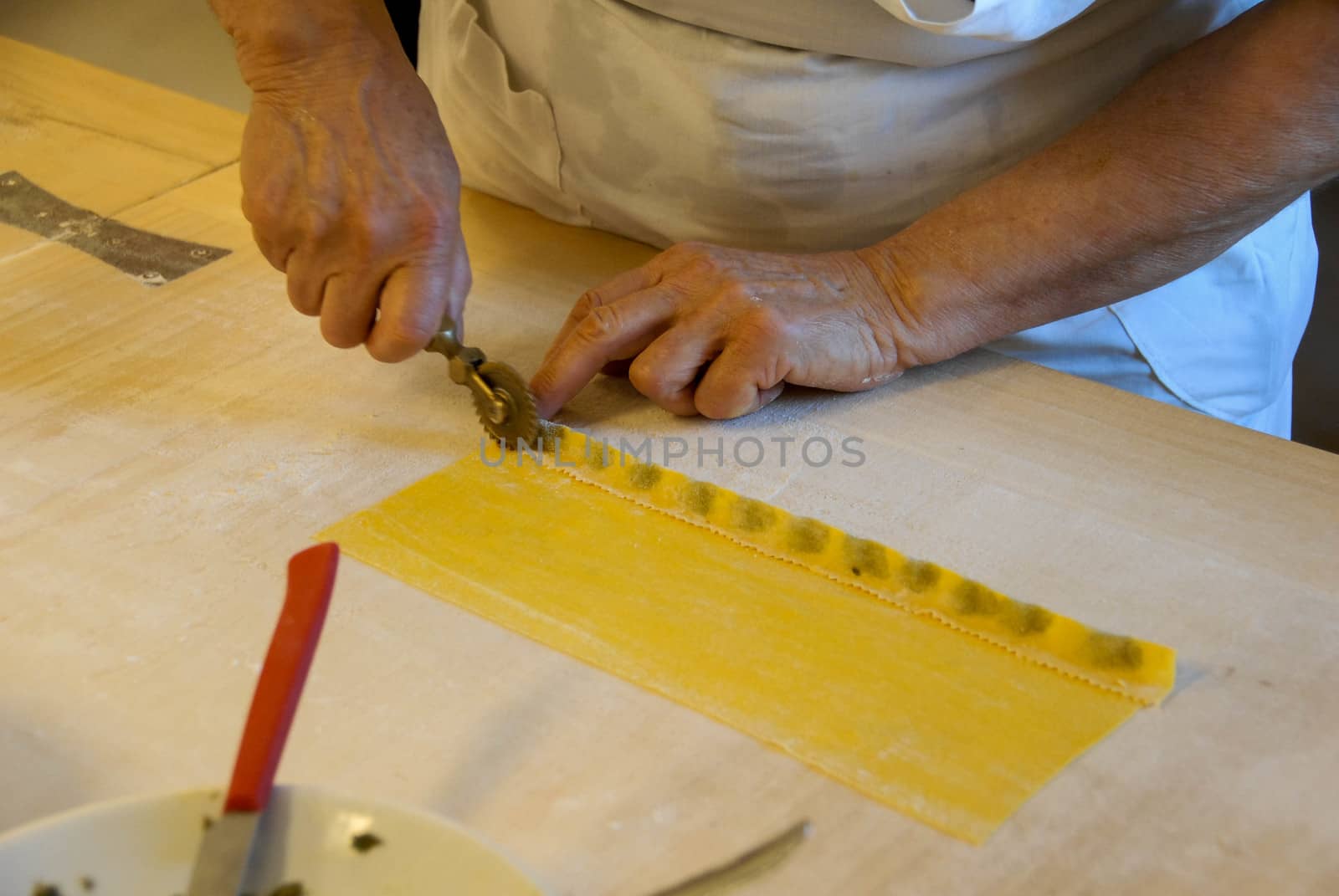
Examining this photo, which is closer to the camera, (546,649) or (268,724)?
(268,724)

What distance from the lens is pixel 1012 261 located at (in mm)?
968

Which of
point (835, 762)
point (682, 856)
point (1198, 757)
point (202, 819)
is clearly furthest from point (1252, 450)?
point (202, 819)

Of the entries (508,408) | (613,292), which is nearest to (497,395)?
(508,408)

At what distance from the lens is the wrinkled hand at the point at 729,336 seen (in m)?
0.94

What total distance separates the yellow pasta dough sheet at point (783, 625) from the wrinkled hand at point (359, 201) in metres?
0.16

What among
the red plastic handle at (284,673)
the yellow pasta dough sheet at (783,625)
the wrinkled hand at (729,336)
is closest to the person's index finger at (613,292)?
the wrinkled hand at (729,336)

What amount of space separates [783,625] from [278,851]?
33 cm

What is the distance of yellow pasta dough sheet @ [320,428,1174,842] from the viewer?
→ 0.65 metres

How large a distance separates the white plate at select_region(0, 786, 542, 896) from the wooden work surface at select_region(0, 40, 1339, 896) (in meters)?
0.09

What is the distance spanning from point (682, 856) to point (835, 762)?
0.10 metres

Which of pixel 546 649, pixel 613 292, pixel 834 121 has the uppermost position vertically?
pixel 834 121

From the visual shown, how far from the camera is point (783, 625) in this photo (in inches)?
29.1

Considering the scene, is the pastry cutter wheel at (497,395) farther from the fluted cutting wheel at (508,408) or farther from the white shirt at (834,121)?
the white shirt at (834,121)

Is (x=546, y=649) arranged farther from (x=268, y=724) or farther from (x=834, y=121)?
(x=834, y=121)
